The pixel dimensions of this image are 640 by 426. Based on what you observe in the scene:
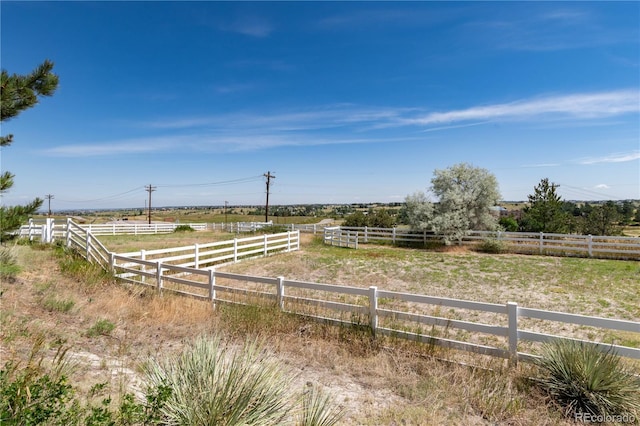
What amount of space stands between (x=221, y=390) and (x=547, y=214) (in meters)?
28.7

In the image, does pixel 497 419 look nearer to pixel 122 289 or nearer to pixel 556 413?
pixel 556 413

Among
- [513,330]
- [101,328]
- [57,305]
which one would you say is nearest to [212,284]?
[101,328]

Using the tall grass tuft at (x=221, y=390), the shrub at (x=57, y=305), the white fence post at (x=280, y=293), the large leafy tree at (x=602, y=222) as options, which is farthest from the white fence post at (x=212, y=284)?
the large leafy tree at (x=602, y=222)

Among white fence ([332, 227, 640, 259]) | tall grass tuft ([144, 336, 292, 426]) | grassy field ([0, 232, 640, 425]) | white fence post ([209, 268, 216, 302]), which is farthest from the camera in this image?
white fence ([332, 227, 640, 259])

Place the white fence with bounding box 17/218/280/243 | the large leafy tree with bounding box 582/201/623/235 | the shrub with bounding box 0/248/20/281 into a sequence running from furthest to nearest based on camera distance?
the large leafy tree with bounding box 582/201/623/235 < the white fence with bounding box 17/218/280/243 < the shrub with bounding box 0/248/20/281

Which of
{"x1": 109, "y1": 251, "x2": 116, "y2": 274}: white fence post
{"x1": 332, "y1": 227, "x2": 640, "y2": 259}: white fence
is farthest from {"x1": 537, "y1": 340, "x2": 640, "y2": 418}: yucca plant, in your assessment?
{"x1": 332, "y1": 227, "x2": 640, "y2": 259}: white fence

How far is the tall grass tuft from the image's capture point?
2947 millimetres

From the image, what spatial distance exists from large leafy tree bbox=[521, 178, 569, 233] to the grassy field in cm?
1340

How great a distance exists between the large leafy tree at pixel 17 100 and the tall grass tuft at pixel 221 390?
13.5 feet

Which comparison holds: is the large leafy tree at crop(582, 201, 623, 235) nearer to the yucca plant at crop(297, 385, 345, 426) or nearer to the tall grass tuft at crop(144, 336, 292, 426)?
the yucca plant at crop(297, 385, 345, 426)

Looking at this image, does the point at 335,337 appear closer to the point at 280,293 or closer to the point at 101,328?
the point at 280,293

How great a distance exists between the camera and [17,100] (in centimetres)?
586

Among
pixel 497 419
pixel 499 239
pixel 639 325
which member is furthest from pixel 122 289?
pixel 499 239

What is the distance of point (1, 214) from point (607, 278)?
17.2 m
